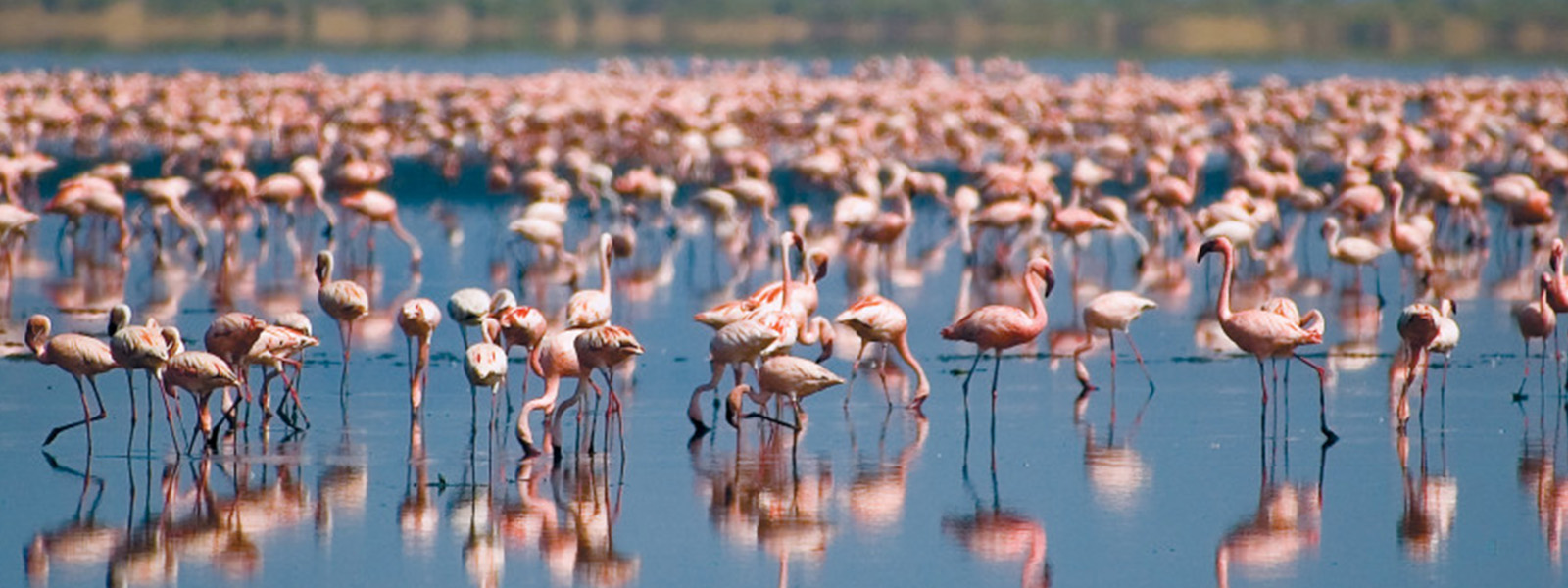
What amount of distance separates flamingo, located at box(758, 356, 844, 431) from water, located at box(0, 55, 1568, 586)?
240 millimetres

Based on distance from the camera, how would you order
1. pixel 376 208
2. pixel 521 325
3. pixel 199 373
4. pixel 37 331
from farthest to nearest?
pixel 376 208
pixel 521 325
pixel 37 331
pixel 199 373

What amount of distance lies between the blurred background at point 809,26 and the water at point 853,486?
7208 cm

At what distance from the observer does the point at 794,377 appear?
8.86m

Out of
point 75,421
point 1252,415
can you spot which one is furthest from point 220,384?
point 1252,415

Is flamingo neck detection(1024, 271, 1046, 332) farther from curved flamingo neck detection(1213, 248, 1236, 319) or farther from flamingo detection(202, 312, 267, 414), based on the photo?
flamingo detection(202, 312, 267, 414)

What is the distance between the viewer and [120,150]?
28.4 m

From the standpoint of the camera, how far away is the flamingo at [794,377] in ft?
29.0

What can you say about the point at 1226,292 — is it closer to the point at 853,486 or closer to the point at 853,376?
the point at 853,376

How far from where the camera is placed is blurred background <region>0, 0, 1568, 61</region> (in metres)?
84.0

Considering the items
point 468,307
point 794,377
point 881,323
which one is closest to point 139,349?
point 468,307

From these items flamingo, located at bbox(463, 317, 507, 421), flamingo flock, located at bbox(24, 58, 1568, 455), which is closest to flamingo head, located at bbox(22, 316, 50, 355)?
flamingo flock, located at bbox(24, 58, 1568, 455)

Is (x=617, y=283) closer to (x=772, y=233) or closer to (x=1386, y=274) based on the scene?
(x=772, y=233)

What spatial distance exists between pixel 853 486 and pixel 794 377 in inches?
26.6

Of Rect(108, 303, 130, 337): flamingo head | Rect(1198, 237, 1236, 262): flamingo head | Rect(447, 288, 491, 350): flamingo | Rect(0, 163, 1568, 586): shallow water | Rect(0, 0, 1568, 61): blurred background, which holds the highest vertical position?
Rect(0, 0, 1568, 61): blurred background
